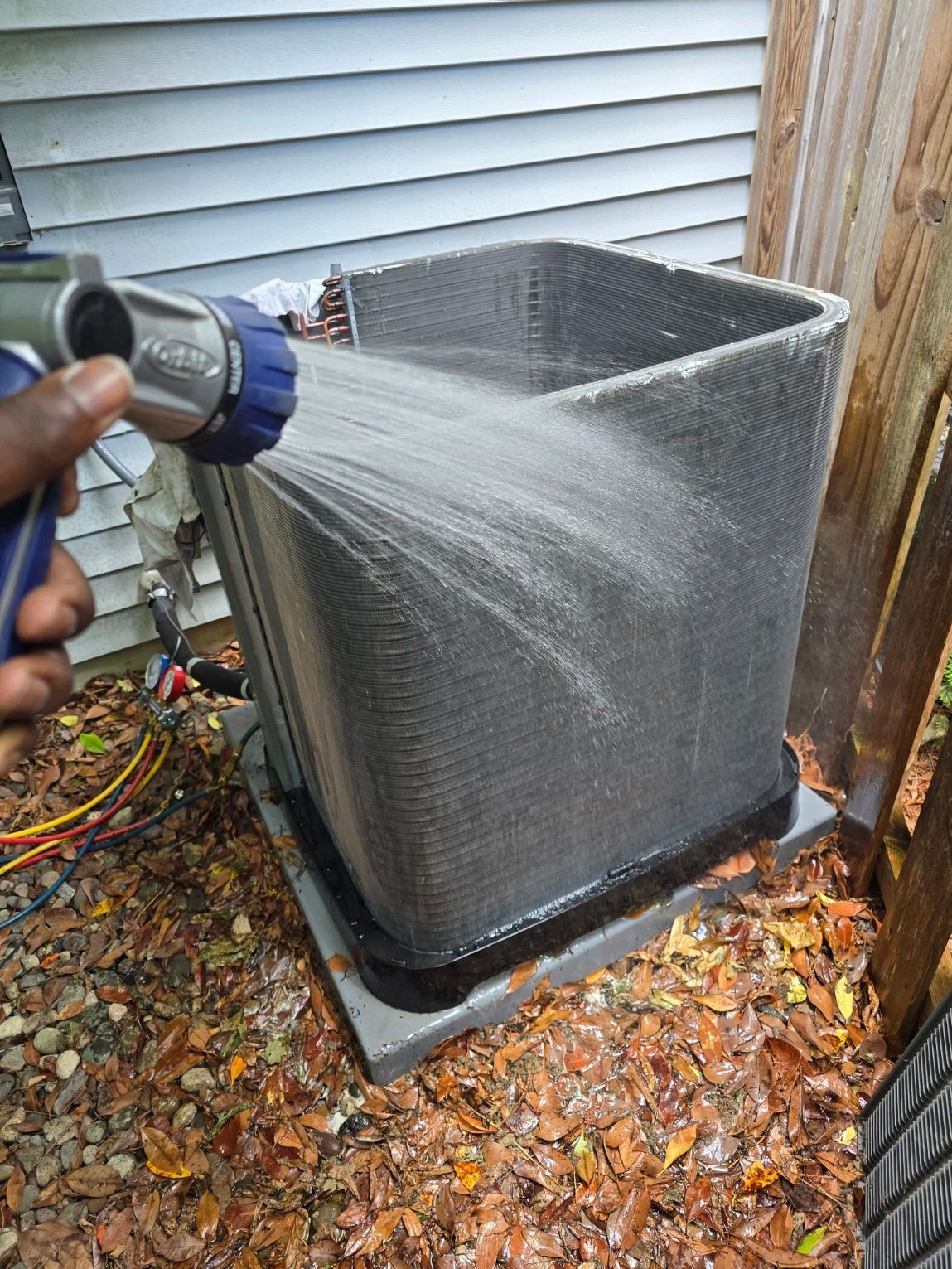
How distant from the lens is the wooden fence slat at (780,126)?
2771 millimetres

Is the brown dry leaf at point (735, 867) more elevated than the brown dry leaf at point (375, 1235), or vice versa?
the brown dry leaf at point (735, 867)

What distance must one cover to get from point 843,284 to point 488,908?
1734 mm

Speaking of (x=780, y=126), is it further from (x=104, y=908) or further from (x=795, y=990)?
(x=104, y=908)

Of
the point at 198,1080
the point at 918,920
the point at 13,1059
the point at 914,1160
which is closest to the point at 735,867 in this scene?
the point at 918,920

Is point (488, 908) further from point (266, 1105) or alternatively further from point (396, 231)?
point (396, 231)

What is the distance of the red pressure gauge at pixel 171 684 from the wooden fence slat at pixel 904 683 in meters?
1.85

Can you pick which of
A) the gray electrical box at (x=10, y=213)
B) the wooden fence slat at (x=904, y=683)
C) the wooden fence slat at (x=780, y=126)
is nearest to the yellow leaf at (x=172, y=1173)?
the wooden fence slat at (x=904, y=683)

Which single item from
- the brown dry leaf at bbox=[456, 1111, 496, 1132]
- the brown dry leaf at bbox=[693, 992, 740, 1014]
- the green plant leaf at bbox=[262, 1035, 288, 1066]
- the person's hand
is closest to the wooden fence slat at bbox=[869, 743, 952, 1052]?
the brown dry leaf at bbox=[693, 992, 740, 1014]

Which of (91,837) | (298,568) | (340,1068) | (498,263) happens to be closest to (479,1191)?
(340,1068)

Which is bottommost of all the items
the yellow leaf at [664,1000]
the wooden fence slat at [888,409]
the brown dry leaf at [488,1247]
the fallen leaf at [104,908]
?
the fallen leaf at [104,908]

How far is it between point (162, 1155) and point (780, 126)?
353 cm

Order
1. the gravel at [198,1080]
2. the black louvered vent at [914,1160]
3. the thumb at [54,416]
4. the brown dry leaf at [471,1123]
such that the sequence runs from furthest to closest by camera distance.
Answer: the gravel at [198,1080], the brown dry leaf at [471,1123], the black louvered vent at [914,1160], the thumb at [54,416]

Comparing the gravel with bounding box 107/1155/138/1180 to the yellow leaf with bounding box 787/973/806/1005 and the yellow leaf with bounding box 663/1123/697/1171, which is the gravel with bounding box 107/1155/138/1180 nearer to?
the yellow leaf with bounding box 663/1123/697/1171

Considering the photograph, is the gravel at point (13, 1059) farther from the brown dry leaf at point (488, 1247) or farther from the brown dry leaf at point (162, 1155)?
the brown dry leaf at point (488, 1247)
